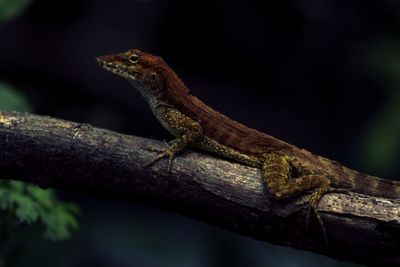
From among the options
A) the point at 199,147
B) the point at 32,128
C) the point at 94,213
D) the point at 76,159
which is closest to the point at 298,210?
the point at 199,147

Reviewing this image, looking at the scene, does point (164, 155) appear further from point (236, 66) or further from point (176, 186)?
point (236, 66)

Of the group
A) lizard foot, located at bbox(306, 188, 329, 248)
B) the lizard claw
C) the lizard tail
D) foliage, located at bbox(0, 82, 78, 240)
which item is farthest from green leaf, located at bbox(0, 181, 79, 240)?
the lizard tail

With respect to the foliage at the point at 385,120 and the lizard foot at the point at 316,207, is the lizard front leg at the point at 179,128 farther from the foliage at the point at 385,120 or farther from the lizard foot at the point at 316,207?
the foliage at the point at 385,120

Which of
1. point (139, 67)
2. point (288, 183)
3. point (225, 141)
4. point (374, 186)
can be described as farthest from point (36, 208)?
point (374, 186)

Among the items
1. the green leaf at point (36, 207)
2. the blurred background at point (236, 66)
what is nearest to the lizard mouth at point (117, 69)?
the green leaf at point (36, 207)

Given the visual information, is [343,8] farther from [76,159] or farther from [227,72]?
[76,159]
